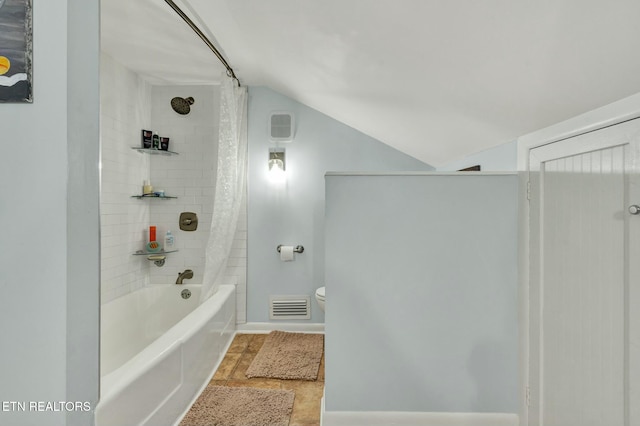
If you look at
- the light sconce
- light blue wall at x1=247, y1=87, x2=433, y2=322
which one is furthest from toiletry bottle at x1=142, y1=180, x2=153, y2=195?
the light sconce

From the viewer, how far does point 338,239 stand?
175cm

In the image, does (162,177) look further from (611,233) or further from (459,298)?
(611,233)

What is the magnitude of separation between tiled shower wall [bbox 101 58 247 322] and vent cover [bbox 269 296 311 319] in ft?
2.76

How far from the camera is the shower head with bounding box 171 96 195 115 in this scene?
2434 mm

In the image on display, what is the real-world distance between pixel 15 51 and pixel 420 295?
179 centimetres

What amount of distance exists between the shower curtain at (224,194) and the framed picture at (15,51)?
1.85m

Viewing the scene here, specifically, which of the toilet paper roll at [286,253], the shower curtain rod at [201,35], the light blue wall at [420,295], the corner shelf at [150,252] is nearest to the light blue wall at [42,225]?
the light blue wall at [420,295]

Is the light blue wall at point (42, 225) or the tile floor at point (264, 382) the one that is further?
the tile floor at point (264, 382)

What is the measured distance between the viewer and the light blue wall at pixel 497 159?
71.0 inches

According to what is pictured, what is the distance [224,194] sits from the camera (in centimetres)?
275

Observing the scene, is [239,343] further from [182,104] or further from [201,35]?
[201,35]

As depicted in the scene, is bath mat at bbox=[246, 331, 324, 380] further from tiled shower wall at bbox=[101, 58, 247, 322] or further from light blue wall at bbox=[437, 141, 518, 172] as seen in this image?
light blue wall at bbox=[437, 141, 518, 172]

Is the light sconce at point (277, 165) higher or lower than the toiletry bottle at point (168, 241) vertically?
higher

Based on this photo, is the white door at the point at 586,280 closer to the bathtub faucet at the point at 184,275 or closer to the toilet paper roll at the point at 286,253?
the toilet paper roll at the point at 286,253
